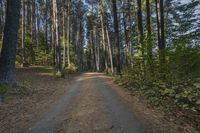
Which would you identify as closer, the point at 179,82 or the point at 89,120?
the point at 89,120

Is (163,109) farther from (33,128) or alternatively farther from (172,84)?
(33,128)

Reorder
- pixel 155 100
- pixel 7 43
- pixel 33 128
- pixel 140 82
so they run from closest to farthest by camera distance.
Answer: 1. pixel 33 128
2. pixel 155 100
3. pixel 7 43
4. pixel 140 82

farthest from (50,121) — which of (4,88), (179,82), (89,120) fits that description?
(4,88)

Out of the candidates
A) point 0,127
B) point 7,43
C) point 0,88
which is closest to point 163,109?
point 0,127

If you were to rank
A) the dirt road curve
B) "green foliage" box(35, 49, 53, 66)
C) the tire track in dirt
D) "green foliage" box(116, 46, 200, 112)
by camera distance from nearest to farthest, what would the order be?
the dirt road curve
the tire track in dirt
"green foliage" box(116, 46, 200, 112)
"green foliage" box(35, 49, 53, 66)

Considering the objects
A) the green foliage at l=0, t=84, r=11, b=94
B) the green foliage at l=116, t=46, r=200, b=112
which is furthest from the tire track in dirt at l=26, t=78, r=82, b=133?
the green foliage at l=116, t=46, r=200, b=112

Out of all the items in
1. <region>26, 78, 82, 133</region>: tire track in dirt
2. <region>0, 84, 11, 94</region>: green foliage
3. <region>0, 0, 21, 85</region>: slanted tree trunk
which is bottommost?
<region>26, 78, 82, 133</region>: tire track in dirt

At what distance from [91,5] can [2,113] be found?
47204 millimetres

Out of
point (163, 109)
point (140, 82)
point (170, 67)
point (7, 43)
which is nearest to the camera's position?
point (163, 109)

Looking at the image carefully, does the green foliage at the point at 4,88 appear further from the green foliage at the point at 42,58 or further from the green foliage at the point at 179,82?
the green foliage at the point at 42,58

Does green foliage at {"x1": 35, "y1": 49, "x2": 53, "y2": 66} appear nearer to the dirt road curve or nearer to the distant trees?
the distant trees

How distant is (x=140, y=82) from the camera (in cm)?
1376

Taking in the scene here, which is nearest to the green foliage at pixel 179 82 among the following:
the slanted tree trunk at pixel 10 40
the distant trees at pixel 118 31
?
the distant trees at pixel 118 31

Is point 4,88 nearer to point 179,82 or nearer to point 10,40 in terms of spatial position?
point 10,40
